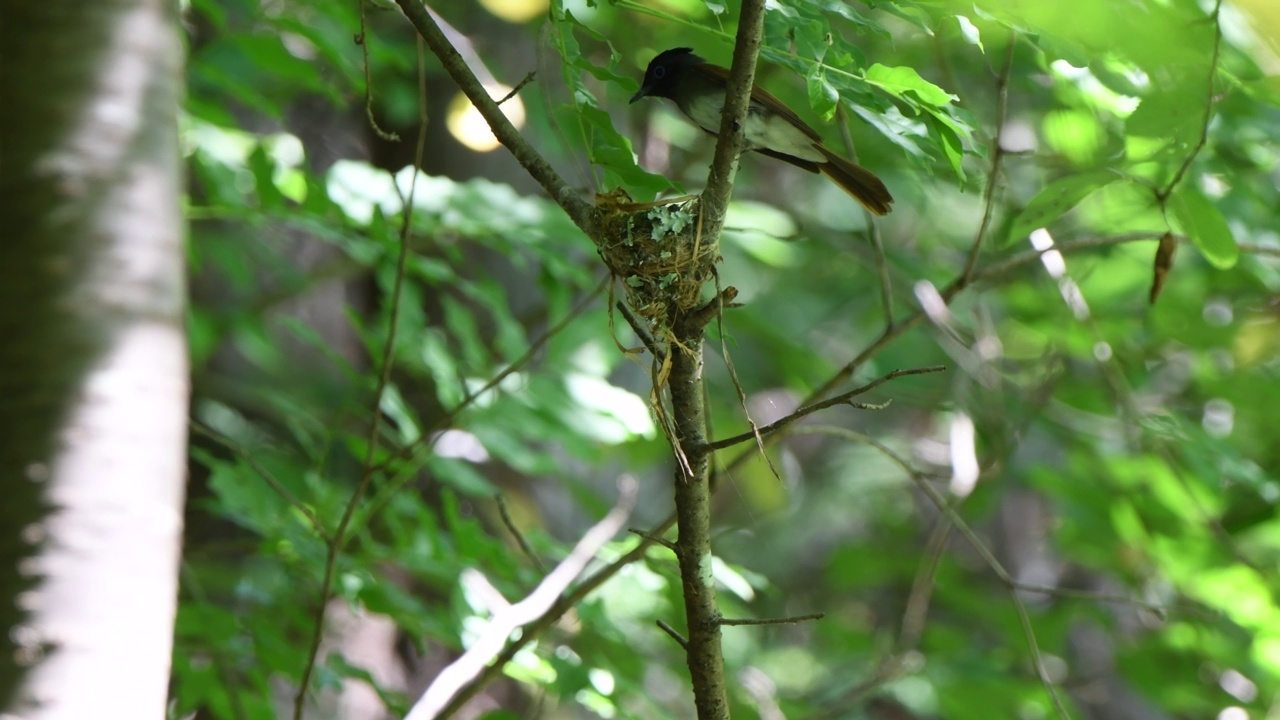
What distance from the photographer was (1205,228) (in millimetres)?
1925

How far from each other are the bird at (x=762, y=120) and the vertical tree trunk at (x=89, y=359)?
42.3 inches

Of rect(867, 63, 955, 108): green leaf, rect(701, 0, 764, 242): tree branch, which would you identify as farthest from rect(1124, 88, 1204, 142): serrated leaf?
rect(701, 0, 764, 242): tree branch

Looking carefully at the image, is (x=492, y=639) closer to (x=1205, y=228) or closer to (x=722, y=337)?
(x=722, y=337)

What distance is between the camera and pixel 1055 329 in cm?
384

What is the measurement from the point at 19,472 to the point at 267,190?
1.35 m

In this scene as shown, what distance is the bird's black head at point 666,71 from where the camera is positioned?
9.04 ft

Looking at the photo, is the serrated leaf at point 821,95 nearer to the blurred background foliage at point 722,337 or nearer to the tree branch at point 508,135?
the blurred background foliage at point 722,337

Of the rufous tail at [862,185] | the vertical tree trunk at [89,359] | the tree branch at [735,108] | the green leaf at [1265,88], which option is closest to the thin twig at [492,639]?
the vertical tree trunk at [89,359]

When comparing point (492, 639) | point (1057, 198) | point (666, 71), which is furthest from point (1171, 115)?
point (492, 639)

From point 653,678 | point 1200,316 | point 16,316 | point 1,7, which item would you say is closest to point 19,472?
point 16,316

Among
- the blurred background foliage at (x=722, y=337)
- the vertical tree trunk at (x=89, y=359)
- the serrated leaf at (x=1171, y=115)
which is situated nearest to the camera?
the vertical tree trunk at (x=89, y=359)

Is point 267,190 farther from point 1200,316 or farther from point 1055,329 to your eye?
point 1200,316

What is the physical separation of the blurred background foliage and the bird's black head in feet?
0.53

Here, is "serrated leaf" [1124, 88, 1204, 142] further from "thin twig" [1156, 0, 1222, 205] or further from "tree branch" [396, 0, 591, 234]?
"tree branch" [396, 0, 591, 234]
